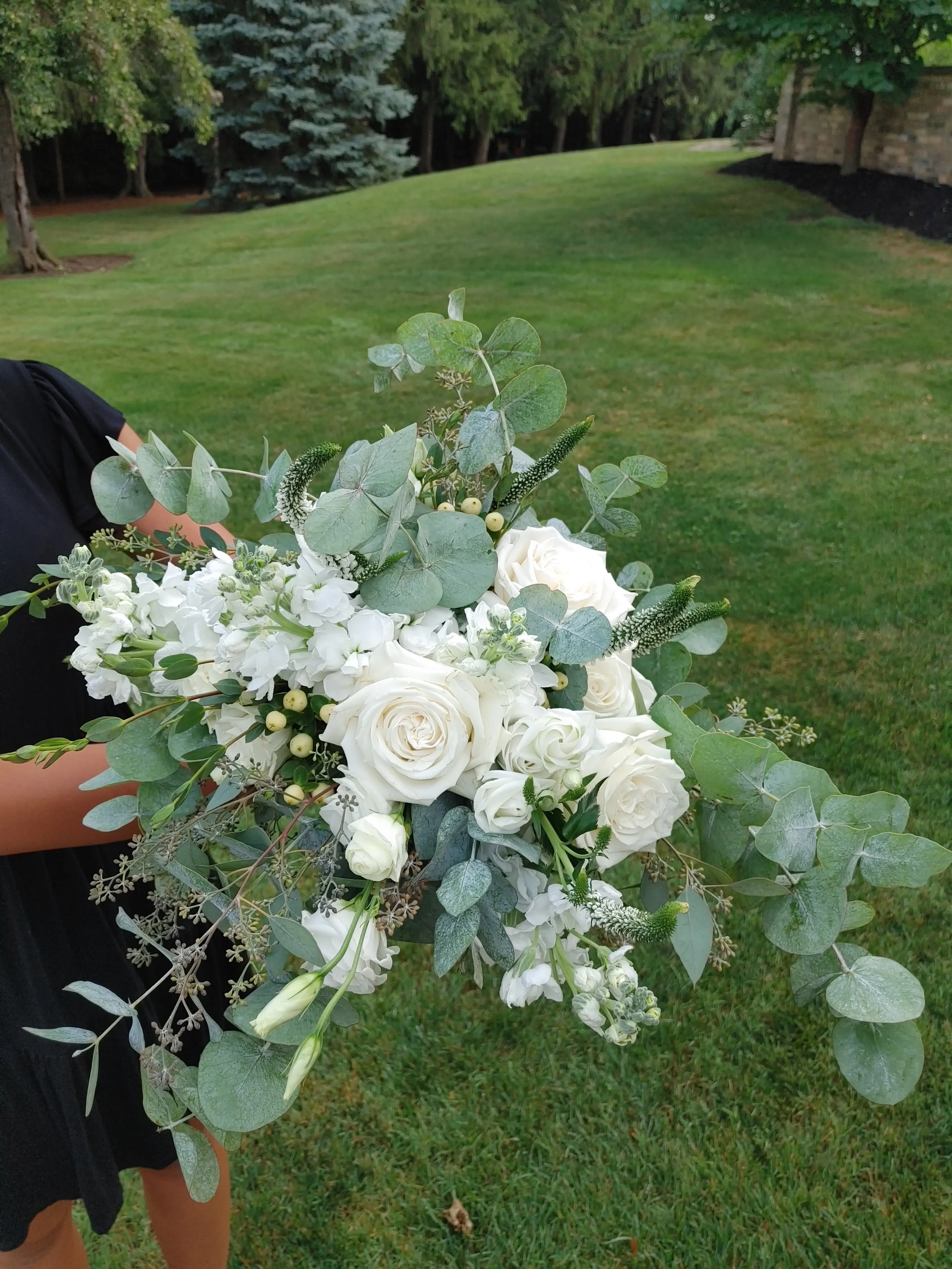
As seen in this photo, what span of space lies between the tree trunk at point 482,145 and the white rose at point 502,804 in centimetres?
2999

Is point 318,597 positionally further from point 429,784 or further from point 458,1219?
point 458,1219

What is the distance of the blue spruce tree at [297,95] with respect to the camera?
19547mm

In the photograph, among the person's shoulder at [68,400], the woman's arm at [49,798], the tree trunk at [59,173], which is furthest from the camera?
the tree trunk at [59,173]

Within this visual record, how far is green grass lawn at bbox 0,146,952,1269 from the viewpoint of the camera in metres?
2.39

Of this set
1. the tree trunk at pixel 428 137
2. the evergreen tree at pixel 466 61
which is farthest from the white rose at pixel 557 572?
the tree trunk at pixel 428 137

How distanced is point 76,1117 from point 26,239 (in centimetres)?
1514

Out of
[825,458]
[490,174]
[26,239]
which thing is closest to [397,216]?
[490,174]

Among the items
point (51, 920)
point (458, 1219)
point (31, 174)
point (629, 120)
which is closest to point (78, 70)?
point (51, 920)

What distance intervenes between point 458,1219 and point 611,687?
1.92 metres

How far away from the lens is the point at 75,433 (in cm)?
170

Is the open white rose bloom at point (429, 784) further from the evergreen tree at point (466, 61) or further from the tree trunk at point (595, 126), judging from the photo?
the tree trunk at point (595, 126)

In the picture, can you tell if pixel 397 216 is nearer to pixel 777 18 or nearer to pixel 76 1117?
pixel 777 18

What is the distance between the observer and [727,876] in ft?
3.41

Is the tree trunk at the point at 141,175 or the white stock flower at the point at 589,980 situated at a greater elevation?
the white stock flower at the point at 589,980
